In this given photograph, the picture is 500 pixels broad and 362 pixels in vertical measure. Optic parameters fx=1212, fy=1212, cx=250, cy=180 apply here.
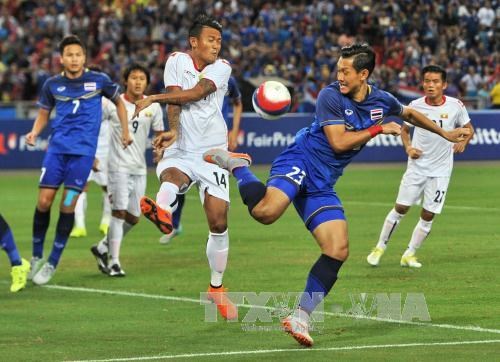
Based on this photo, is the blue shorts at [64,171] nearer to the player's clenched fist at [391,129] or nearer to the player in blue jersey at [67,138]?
the player in blue jersey at [67,138]

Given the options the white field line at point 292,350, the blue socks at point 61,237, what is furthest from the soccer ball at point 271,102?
the blue socks at point 61,237

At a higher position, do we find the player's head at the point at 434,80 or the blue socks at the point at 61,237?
the player's head at the point at 434,80

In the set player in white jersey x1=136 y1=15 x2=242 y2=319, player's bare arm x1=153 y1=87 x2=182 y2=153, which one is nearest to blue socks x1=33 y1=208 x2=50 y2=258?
player in white jersey x1=136 y1=15 x2=242 y2=319

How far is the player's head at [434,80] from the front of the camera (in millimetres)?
14484

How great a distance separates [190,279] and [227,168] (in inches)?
137

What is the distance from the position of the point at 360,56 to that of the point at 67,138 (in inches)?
185

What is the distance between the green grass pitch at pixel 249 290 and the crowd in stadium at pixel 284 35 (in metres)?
17.8

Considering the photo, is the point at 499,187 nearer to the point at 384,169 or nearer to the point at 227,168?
the point at 384,169

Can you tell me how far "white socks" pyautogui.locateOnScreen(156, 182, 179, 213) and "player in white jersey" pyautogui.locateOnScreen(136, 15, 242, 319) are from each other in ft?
0.06

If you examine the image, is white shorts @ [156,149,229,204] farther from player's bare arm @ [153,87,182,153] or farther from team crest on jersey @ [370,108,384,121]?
team crest on jersey @ [370,108,384,121]

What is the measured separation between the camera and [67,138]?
13508 mm

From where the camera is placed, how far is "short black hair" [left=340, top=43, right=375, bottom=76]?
9.85 metres

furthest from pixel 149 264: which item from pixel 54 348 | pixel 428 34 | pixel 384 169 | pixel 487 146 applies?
pixel 428 34

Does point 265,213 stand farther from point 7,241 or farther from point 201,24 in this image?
point 7,241
